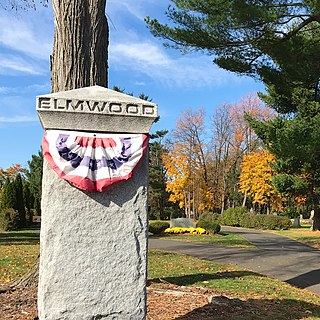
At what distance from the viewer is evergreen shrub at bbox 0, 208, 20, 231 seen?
24.3 metres

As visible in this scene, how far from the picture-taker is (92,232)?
330cm

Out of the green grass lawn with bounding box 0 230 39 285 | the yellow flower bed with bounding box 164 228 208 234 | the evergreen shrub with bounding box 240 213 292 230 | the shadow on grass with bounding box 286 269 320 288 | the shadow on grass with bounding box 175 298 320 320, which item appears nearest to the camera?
the shadow on grass with bounding box 175 298 320 320

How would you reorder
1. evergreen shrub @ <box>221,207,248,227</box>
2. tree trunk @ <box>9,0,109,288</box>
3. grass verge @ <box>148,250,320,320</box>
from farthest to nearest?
evergreen shrub @ <box>221,207,248,227</box>
tree trunk @ <box>9,0,109,288</box>
grass verge @ <box>148,250,320,320</box>

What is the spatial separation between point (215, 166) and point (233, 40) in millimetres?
30865

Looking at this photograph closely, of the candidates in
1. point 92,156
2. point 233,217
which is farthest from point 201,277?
point 233,217

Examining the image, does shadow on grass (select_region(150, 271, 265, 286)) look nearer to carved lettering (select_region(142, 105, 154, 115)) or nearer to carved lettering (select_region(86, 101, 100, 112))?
carved lettering (select_region(142, 105, 154, 115))

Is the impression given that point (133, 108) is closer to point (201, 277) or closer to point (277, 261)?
point (201, 277)

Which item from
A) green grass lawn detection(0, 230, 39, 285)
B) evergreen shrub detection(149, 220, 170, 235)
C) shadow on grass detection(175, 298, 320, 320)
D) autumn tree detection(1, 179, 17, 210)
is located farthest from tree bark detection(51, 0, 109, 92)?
autumn tree detection(1, 179, 17, 210)

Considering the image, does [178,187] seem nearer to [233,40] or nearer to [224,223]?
[224,223]

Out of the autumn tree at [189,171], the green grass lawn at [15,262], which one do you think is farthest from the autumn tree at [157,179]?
the green grass lawn at [15,262]

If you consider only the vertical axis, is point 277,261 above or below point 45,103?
below

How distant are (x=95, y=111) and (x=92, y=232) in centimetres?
96

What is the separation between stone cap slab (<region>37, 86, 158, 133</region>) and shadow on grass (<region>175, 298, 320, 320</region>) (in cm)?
248

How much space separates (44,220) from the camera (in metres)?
3.26
